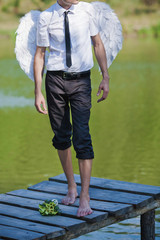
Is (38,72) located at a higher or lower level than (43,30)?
lower

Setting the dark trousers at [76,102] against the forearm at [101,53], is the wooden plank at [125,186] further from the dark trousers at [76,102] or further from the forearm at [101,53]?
the forearm at [101,53]

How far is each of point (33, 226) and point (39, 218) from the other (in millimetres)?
195

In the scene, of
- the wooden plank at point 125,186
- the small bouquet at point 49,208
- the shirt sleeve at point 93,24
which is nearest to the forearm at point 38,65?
the shirt sleeve at point 93,24

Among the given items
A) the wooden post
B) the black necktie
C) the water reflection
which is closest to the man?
the black necktie

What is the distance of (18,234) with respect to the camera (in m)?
4.04

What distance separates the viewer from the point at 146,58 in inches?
884

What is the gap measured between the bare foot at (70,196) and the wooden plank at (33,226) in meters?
0.49

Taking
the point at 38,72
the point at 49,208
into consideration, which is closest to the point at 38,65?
the point at 38,72

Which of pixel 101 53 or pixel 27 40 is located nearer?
pixel 101 53

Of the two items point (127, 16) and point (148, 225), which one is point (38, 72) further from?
point (127, 16)

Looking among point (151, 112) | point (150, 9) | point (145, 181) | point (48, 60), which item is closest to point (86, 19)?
point (48, 60)

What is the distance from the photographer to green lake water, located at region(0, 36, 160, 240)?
24.2 ft

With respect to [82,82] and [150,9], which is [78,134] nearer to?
[82,82]

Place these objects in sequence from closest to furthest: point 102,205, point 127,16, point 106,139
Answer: point 102,205 < point 106,139 < point 127,16
